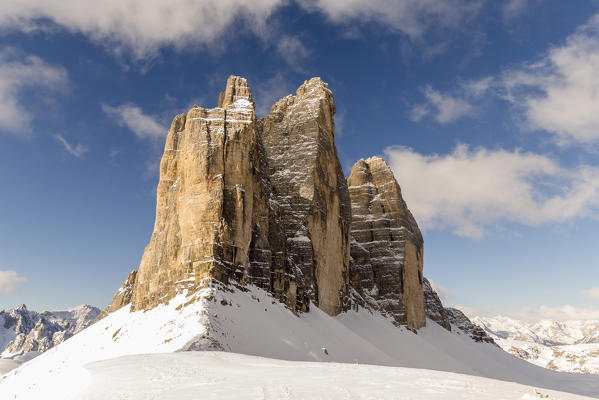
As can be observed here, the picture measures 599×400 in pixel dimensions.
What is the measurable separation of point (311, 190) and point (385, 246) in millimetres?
35084

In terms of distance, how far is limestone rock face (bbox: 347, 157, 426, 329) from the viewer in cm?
8650

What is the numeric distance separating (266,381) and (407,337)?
65.4m

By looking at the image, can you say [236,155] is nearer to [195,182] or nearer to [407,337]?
[195,182]

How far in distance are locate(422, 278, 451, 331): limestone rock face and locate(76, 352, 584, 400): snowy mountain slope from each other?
97.1 metres

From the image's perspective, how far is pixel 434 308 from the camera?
111 m

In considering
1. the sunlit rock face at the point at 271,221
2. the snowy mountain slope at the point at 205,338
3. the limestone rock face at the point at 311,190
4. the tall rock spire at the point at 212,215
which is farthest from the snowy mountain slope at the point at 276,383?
the limestone rock face at the point at 311,190

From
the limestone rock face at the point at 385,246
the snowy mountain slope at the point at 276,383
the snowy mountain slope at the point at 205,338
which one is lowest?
the snowy mountain slope at the point at 276,383

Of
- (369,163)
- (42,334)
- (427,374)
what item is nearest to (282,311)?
(427,374)

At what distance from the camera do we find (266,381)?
14812mm

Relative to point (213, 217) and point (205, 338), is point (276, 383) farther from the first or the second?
point (213, 217)

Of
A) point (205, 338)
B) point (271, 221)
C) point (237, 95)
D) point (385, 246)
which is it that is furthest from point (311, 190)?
point (205, 338)

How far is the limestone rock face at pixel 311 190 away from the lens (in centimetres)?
6100

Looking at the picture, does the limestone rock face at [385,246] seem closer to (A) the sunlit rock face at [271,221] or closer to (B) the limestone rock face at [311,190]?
(A) the sunlit rock face at [271,221]

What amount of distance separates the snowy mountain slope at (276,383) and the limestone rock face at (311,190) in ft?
113
